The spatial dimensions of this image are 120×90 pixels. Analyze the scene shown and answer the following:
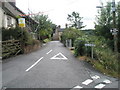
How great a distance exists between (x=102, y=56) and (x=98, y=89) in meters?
5.39

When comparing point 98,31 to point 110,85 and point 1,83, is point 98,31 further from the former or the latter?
point 1,83

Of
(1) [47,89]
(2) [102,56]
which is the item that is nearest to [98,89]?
(1) [47,89]

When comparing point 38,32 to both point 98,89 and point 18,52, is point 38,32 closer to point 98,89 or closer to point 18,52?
point 18,52

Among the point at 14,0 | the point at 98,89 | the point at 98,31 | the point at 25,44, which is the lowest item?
the point at 98,89

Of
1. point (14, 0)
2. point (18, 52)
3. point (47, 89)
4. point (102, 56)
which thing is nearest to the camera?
point (47, 89)

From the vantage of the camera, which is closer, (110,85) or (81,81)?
(110,85)

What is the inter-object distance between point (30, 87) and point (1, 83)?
1.33m

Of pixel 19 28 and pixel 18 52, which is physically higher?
pixel 19 28

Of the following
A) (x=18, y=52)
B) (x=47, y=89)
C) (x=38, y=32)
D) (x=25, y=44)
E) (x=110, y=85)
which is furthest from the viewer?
(x=38, y=32)

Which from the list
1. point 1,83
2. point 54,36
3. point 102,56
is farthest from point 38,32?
point 54,36

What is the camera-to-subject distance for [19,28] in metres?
15.2

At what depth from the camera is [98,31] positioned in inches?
682

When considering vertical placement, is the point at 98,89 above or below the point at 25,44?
below

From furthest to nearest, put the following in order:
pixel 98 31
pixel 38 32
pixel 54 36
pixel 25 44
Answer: pixel 54 36, pixel 38 32, pixel 98 31, pixel 25 44
